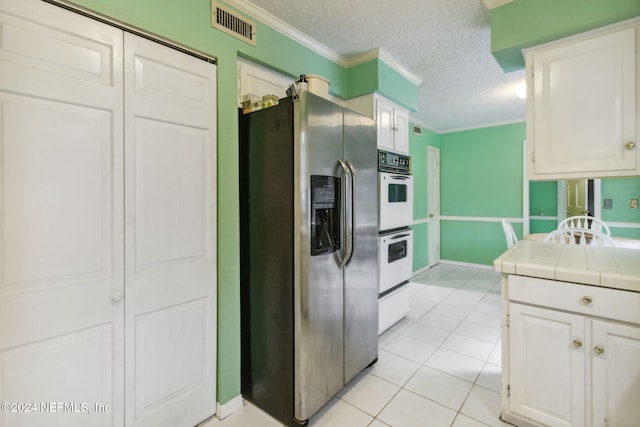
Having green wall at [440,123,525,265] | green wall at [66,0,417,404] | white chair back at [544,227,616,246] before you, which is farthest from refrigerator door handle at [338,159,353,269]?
green wall at [440,123,525,265]

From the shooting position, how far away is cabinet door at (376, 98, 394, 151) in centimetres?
279

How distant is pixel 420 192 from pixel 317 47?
11.0 ft

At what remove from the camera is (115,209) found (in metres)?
1.37

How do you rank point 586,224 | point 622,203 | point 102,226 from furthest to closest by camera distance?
point 622,203
point 586,224
point 102,226

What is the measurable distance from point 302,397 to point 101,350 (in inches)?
40.6

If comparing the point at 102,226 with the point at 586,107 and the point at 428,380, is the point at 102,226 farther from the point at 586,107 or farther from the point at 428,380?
the point at 586,107

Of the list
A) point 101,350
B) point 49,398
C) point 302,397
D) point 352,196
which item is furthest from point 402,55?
point 49,398

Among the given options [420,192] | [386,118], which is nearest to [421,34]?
[386,118]

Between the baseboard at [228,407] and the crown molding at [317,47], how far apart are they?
8.08 feet

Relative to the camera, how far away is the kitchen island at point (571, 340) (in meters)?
1.33

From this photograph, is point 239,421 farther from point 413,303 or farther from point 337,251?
point 413,303

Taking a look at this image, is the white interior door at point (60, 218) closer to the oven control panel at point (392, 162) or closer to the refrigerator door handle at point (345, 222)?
the refrigerator door handle at point (345, 222)

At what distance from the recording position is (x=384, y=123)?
2.86m

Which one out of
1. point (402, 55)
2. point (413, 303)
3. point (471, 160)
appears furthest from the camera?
point (471, 160)
